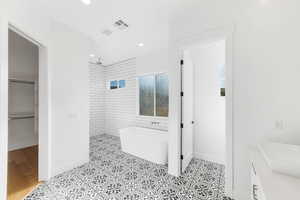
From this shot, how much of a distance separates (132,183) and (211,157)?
1891 millimetres

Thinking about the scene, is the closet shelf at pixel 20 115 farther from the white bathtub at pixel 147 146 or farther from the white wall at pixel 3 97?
the white wall at pixel 3 97

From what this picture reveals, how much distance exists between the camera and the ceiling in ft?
6.71

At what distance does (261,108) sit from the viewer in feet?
5.56

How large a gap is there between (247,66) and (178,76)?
1.00 m

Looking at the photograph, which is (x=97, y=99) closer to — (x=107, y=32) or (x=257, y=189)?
(x=107, y=32)

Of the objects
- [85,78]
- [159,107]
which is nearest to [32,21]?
[85,78]

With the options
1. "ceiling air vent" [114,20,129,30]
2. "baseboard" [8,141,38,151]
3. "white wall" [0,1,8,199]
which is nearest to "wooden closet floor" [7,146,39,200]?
"baseboard" [8,141,38,151]

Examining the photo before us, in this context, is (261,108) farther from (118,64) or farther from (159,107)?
(118,64)

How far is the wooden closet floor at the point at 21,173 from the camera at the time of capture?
2016 millimetres

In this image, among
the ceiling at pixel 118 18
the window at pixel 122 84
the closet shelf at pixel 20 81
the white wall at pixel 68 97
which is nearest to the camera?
the ceiling at pixel 118 18

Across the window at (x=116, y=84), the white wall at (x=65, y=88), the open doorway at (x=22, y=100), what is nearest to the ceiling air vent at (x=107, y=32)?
the white wall at (x=65, y=88)

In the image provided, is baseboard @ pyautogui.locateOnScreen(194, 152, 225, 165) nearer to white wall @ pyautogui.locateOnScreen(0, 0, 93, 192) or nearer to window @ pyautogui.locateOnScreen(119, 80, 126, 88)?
white wall @ pyautogui.locateOnScreen(0, 0, 93, 192)

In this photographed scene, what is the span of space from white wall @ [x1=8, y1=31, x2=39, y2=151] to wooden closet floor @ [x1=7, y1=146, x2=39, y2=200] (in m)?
0.34

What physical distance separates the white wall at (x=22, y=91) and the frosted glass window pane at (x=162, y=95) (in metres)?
3.50
